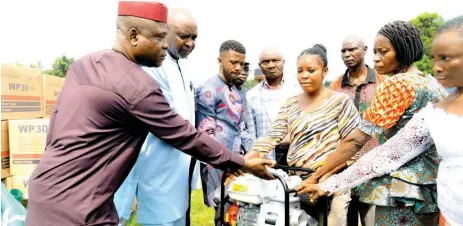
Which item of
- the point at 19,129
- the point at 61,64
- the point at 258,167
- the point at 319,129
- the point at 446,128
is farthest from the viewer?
the point at 61,64

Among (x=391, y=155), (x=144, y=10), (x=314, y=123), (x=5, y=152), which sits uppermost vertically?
(x=144, y=10)

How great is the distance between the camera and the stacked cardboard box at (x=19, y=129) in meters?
5.11

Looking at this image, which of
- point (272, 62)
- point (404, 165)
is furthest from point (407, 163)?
point (272, 62)

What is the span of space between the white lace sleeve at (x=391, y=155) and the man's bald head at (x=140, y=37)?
133 cm

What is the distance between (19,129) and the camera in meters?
5.18

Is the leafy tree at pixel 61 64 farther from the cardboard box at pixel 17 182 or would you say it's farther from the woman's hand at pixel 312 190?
the woman's hand at pixel 312 190

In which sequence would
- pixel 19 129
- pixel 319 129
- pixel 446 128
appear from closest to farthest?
pixel 446 128, pixel 319 129, pixel 19 129

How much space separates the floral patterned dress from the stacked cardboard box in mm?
4361

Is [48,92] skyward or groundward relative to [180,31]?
groundward

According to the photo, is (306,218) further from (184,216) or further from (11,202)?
(11,202)

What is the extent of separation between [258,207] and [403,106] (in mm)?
1122

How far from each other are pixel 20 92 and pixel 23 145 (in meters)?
0.68

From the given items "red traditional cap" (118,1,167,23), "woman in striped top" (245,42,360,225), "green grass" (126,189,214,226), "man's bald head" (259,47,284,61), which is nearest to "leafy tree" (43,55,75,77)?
"green grass" (126,189,214,226)

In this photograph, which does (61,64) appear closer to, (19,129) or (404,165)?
(19,129)
